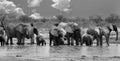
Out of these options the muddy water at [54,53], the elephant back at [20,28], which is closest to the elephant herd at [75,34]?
the elephant back at [20,28]

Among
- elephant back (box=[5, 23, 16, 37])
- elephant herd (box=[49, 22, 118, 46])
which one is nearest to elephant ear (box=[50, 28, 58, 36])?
elephant herd (box=[49, 22, 118, 46])

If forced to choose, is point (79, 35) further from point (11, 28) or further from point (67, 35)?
point (11, 28)

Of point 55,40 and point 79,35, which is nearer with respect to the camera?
point 55,40

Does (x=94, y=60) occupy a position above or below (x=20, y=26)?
below

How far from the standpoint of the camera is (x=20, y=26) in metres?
24.7

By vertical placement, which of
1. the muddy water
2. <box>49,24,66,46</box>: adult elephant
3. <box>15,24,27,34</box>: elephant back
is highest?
<box>15,24,27,34</box>: elephant back

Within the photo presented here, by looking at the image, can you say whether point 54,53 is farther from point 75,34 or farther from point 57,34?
point 75,34

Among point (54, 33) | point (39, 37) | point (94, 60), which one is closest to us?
point (94, 60)

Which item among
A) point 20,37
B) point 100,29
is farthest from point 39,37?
point 100,29

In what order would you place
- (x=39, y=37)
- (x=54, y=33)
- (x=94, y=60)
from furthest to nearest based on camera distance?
(x=39, y=37) < (x=54, y=33) < (x=94, y=60)

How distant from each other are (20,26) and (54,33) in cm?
358

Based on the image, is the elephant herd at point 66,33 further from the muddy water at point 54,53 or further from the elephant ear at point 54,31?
the muddy water at point 54,53

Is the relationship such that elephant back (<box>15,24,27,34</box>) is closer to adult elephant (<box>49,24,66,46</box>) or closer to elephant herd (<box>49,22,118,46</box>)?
elephant herd (<box>49,22,118,46</box>)

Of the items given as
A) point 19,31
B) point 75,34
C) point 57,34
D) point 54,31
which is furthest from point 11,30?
point 75,34
